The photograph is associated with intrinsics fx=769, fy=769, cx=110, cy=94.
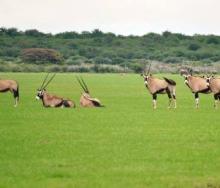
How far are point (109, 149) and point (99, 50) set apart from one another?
105 m

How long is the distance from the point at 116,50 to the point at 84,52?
5889mm

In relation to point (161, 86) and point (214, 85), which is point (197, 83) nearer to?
point (214, 85)

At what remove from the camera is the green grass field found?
1138 cm

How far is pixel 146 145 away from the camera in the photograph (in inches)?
600

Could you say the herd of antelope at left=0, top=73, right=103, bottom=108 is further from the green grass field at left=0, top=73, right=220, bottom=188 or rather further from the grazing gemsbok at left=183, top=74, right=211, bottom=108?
the grazing gemsbok at left=183, top=74, right=211, bottom=108

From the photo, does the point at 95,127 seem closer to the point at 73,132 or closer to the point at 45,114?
the point at 73,132

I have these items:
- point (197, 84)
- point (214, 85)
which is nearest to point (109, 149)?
point (214, 85)

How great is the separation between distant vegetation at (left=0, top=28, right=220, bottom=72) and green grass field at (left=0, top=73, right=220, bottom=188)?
61459 mm

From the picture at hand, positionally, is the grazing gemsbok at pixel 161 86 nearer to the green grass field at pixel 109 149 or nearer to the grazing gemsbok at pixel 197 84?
the grazing gemsbok at pixel 197 84

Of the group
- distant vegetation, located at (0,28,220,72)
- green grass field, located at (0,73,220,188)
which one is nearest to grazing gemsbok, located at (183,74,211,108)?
green grass field, located at (0,73,220,188)

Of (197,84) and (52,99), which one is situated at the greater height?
(197,84)

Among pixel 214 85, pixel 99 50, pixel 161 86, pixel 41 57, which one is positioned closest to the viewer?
pixel 214 85

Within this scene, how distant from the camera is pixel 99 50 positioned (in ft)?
392

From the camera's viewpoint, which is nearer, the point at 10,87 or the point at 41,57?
the point at 10,87
